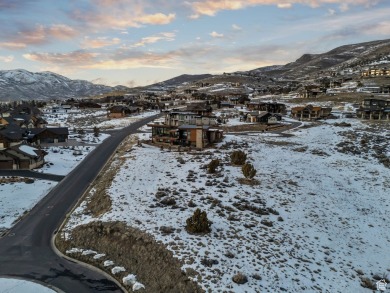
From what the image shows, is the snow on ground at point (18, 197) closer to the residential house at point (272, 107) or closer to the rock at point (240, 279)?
the rock at point (240, 279)

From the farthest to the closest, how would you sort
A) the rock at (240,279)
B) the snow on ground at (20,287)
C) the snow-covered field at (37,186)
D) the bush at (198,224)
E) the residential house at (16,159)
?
1. the residential house at (16,159)
2. the snow-covered field at (37,186)
3. the bush at (198,224)
4. the snow on ground at (20,287)
5. the rock at (240,279)

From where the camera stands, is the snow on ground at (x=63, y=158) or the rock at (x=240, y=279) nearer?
the rock at (x=240, y=279)

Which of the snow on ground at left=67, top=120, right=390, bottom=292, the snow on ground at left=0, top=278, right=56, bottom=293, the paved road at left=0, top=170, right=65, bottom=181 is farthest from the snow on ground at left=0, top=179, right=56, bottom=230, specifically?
the snow on ground at left=0, top=278, right=56, bottom=293

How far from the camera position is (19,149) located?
51.8 meters

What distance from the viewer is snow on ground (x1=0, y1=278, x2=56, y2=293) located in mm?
21922

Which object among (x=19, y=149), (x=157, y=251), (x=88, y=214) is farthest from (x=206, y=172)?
(x=19, y=149)

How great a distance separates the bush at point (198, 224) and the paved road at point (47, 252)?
7356mm

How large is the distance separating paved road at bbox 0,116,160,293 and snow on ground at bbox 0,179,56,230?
101 cm

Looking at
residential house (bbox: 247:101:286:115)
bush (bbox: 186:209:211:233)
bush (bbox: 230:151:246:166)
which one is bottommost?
bush (bbox: 186:209:211:233)

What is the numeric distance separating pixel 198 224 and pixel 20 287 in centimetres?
1336

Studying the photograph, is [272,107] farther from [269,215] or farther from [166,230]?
[166,230]

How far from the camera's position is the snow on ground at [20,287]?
21.9m

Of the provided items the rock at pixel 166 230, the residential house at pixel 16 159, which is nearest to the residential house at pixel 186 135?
the residential house at pixel 16 159

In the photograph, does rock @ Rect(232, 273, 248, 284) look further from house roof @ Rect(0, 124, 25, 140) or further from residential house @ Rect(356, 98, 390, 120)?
residential house @ Rect(356, 98, 390, 120)
